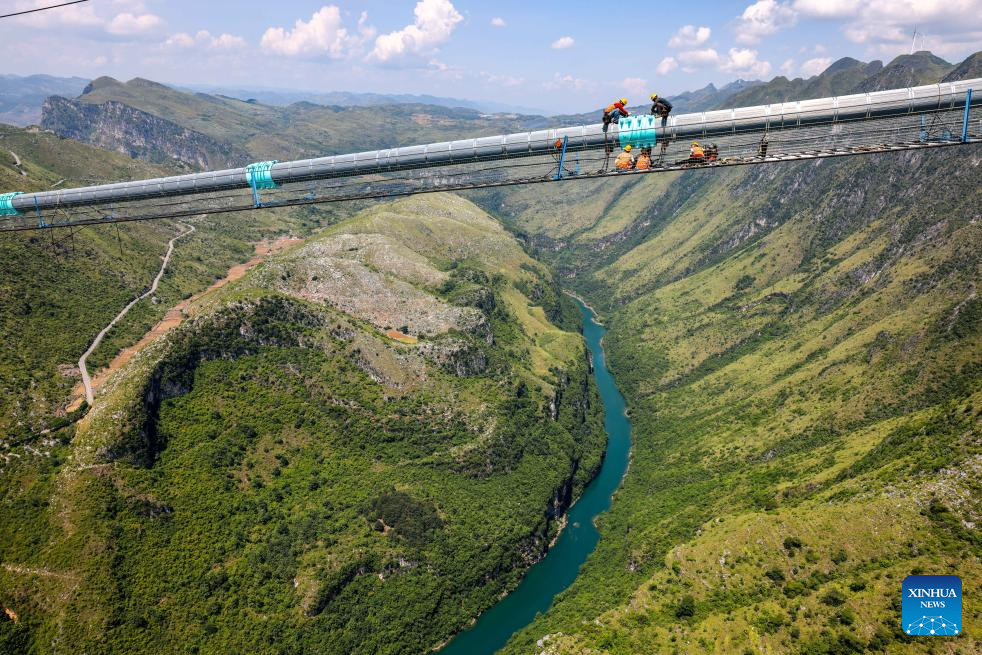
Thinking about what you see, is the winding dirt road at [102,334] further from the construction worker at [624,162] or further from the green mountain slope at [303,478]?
the construction worker at [624,162]

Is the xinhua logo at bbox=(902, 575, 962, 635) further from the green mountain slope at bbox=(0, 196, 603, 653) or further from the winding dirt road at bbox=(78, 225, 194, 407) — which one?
the winding dirt road at bbox=(78, 225, 194, 407)

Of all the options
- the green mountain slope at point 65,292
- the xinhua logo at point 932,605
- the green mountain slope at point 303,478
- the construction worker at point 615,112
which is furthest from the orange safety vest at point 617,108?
the green mountain slope at point 303,478

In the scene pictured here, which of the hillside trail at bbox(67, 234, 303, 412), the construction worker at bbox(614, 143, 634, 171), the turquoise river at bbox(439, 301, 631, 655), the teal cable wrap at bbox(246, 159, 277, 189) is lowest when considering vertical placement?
the turquoise river at bbox(439, 301, 631, 655)

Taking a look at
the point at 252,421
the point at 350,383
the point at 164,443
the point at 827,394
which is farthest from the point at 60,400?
the point at 827,394

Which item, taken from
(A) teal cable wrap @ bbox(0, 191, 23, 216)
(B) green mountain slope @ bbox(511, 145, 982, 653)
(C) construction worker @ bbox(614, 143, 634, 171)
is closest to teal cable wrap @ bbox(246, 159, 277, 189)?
(A) teal cable wrap @ bbox(0, 191, 23, 216)

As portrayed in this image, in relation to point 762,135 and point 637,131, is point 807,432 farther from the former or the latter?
point 637,131
